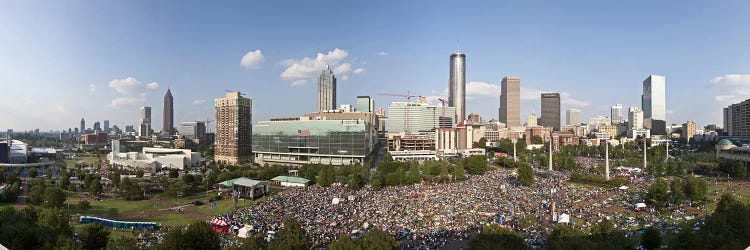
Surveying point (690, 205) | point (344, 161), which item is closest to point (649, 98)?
Answer: point (344, 161)

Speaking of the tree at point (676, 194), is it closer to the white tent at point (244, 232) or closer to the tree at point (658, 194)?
the tree at point (658, 194)

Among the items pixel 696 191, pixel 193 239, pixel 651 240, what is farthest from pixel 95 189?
pixel 696 191

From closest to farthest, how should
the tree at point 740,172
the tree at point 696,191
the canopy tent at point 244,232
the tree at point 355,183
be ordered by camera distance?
the canopy tent at point 244,232
the tree at point 696,191
the tree at point 355,183
the tree at point 740,172

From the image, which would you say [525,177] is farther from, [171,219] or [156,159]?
[156,159]

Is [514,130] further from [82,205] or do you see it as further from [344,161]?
[82,205]

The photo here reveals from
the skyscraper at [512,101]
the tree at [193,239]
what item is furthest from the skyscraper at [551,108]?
the tree at [193,239]

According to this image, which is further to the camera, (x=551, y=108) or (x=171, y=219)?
(x=551, y=108)

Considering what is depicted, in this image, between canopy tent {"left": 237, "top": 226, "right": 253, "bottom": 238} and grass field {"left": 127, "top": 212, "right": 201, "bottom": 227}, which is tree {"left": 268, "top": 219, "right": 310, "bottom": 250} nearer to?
canopy tent {"left": 237, "top": 226, "right": 253, "bottom": 238}
